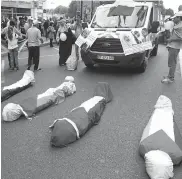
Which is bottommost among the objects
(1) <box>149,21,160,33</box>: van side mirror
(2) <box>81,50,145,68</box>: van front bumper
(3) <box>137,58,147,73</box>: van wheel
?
(3) <box>137,58,147,73</box>: van wheel

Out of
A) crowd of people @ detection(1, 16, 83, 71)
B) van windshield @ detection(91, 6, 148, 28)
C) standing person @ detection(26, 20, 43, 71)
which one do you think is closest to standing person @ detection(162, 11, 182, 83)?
van windshield @ detection(91, 6, 148, 28)

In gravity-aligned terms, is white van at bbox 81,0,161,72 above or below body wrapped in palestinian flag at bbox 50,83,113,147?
above

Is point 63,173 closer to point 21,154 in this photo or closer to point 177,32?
point 21,154

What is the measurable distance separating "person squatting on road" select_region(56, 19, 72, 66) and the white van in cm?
126

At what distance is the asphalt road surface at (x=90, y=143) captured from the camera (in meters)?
3.05

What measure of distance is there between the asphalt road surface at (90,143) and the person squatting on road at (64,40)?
314 cm

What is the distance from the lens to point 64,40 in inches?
372

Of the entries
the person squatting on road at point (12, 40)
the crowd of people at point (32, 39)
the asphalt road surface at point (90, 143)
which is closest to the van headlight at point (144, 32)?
the asphalt road surface at point (90, 143)

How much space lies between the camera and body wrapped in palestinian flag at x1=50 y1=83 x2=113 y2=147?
11.6 feet

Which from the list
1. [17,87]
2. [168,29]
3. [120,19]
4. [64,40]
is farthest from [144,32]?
[17,87]

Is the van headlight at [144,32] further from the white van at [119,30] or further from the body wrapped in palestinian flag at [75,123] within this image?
the body wrapped in palestinian flag at [75,123]

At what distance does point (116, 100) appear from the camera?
5.70 meters

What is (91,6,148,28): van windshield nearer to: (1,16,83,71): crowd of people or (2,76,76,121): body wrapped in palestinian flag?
(1,16,83,71): crowd of people

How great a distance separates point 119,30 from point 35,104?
410 centimetres
